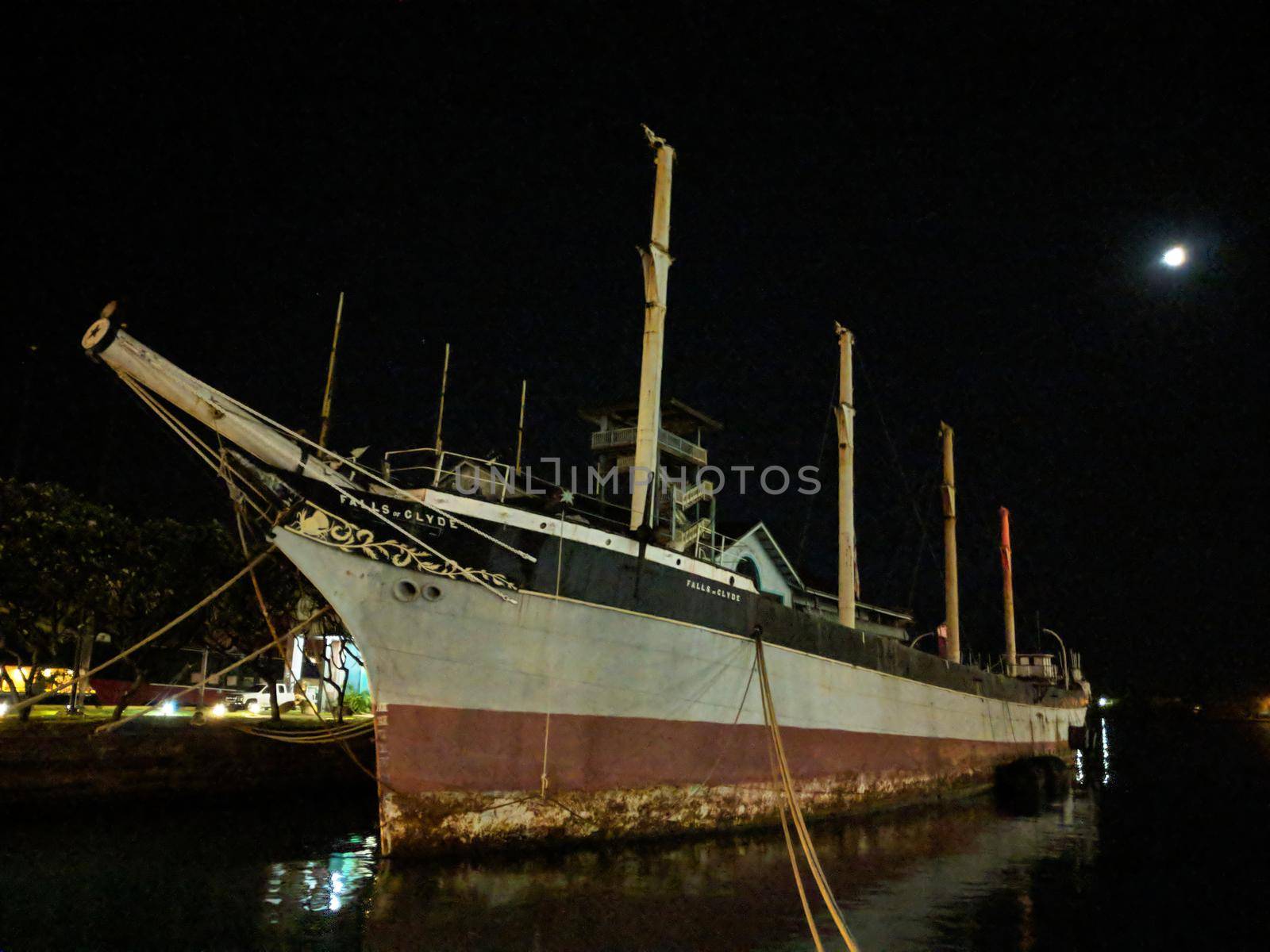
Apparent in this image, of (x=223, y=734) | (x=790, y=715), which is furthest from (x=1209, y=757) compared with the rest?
(x=223, y=734)

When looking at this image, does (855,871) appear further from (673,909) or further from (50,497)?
(50,497)

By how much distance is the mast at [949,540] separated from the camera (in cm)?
2661

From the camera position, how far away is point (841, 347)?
20.8 m

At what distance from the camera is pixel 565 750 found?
38.1 ft

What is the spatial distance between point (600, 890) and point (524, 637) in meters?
3.32

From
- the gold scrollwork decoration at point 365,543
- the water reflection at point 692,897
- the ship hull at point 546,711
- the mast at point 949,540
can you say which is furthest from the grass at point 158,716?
the mast at point 949,540

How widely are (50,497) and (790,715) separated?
1677cm

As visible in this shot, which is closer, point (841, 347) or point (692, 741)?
point (692, 741)

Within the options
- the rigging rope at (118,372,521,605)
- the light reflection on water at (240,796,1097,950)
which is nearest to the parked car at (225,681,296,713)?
the light reflection on water at (240,796,1097,950)

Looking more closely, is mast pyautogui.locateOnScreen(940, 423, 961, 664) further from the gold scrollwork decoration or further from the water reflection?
the gold scrollwork decoration

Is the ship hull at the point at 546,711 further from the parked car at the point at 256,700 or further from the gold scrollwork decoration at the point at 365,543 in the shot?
the parked car at the point at 256,700

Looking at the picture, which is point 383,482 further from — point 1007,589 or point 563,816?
A: point 1007,589

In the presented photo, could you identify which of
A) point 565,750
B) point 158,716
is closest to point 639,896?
point 565,750

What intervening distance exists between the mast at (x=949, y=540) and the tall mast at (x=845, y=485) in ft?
27.0
